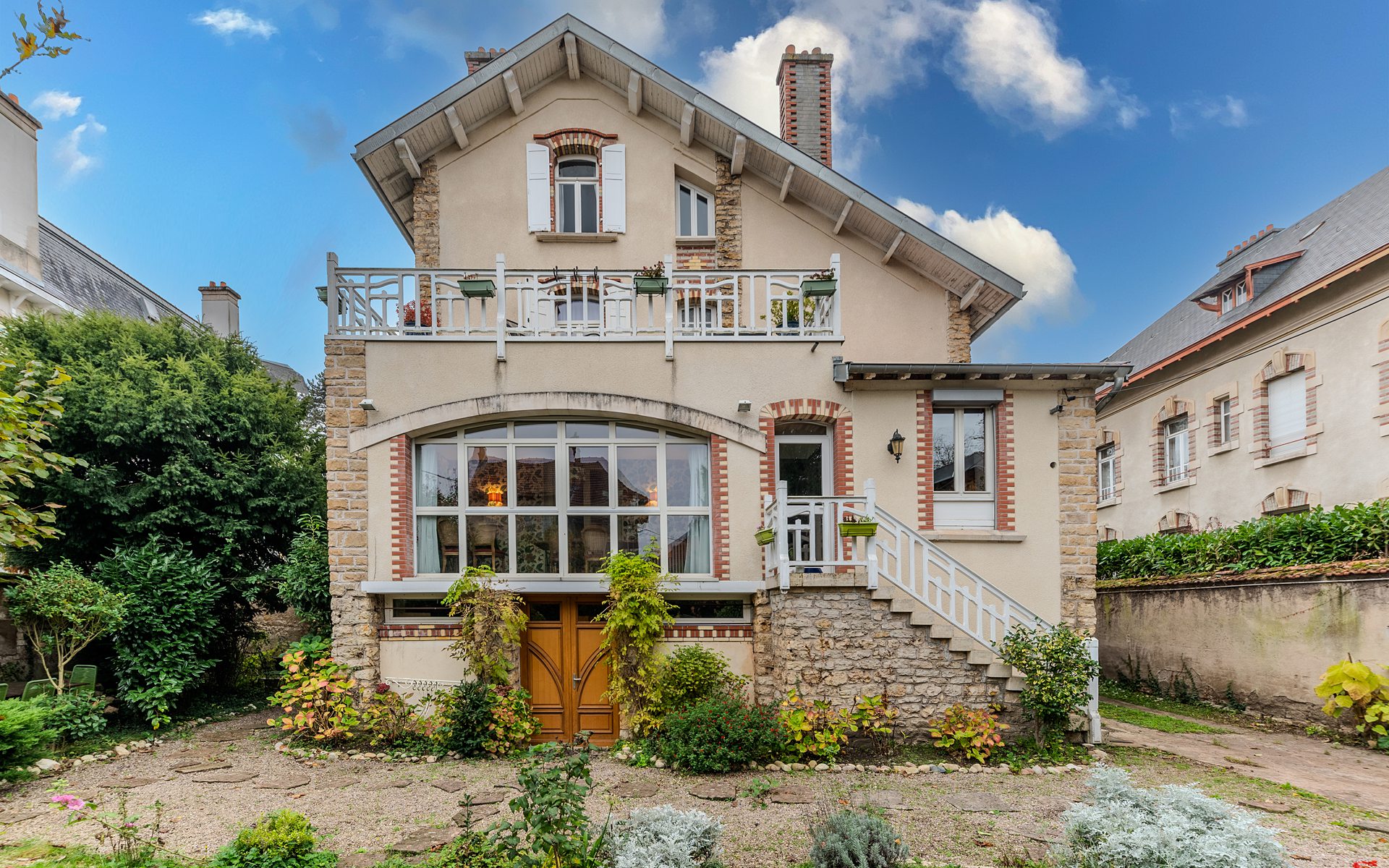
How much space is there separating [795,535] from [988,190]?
464 inches

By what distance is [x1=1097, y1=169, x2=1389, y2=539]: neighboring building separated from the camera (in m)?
12.3

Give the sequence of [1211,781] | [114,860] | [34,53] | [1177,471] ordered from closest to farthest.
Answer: [34,53]
[114,860]
[1211,781]
[1177,471]

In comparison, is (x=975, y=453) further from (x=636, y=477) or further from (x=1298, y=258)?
(x=1298, y=258)

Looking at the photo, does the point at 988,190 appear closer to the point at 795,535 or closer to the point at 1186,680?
the point at 1186,680

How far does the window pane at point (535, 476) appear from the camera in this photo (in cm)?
956

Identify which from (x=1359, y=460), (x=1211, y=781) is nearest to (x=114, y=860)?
(x=1211, y=781)

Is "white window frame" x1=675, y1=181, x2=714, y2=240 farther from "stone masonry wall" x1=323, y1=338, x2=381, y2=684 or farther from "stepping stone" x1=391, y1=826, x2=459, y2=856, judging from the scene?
"stepping stone" x1=391, y1=826, x2=459, y2=856

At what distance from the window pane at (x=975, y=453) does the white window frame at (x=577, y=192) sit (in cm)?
597

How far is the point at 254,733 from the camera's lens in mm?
9492

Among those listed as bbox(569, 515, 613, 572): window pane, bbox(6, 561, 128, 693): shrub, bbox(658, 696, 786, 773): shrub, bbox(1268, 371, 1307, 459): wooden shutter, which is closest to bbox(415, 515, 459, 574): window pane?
bbox(569, 515, 613, 572): window pane

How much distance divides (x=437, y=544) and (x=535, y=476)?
1.47 metres

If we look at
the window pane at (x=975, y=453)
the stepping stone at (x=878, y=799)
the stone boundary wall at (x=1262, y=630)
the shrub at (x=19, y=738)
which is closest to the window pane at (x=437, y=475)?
the shrub at (x=19, y=738)

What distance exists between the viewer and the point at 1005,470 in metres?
9.83

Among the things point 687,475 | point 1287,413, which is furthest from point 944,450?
point 1287,413
